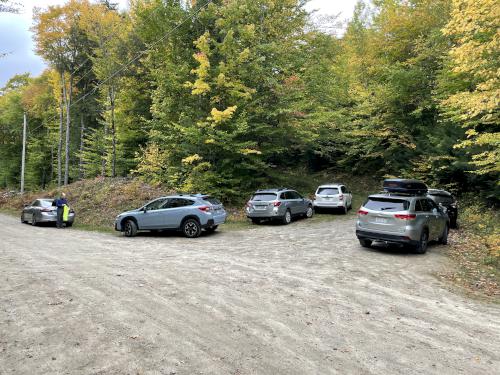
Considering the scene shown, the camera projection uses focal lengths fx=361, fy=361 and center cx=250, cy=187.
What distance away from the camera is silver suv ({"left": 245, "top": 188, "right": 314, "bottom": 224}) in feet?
57.9

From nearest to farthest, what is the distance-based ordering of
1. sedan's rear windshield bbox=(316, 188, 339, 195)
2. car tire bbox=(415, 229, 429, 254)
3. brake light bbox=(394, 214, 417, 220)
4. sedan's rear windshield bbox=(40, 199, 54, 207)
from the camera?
brake light bbox=(394, 214, 417, 220) < car tire bbox=(415, 229, 429, 254) < sedan's rear windshield bbox=(40, 199, 54, 207) < sedan's rear windshield bbox=(316, 188, 339, 195)

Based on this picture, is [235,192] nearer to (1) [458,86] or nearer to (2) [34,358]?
(1) [458,86]

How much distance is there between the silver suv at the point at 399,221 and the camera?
10.8m

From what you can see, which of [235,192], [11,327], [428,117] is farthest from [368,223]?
[428,117]

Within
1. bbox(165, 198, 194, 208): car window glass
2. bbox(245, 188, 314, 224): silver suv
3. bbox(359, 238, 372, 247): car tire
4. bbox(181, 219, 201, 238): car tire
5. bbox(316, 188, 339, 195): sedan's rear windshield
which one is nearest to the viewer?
bbox(359, 238, 372, 247): car tire

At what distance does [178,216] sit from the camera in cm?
1482

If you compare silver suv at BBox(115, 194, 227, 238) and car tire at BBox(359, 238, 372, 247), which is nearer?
car tire at BBox(359, 238, 372, 247)

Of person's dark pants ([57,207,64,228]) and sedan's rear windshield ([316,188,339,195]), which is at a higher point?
sedan's rear windshield ([316,188,339,195])

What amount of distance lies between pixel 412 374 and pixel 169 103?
71.7 feet

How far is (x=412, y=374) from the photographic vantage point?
13.1ft

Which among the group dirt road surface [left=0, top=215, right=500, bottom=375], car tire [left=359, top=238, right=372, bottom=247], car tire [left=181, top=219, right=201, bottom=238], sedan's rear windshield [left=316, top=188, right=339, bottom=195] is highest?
sedan's rear windshield [left=316, top=188, right=339, bottom=195]

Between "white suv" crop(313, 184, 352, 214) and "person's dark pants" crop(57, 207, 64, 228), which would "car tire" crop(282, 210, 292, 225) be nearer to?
"white suv" crop(313, 184, 352, 214)

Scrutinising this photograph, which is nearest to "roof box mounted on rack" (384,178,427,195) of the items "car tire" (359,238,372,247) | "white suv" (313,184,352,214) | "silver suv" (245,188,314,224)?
"car tire" (359,238,372,247)

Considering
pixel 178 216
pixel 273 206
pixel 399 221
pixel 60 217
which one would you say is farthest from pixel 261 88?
pixel 399 221
